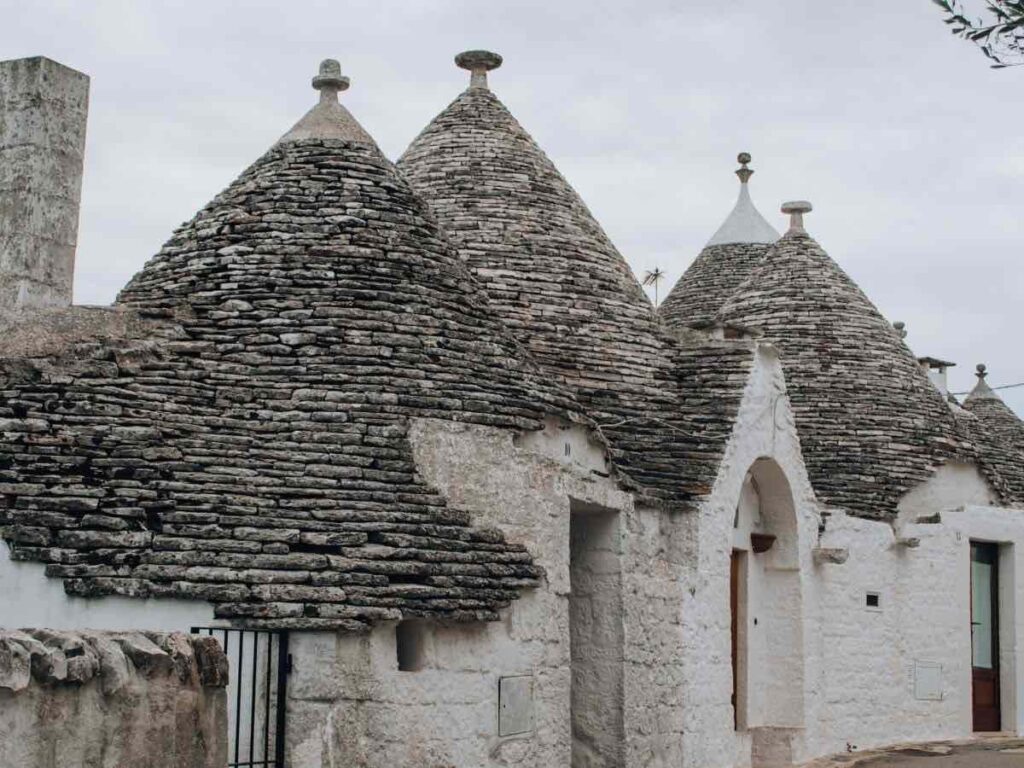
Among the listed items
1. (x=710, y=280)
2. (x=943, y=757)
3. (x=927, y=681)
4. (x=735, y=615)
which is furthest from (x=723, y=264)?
(x=943, y=757)

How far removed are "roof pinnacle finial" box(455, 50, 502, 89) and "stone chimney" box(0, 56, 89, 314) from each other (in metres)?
5.92

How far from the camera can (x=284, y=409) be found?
33.0 feet

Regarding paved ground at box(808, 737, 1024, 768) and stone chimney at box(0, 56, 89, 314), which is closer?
stone chimney at box(0, 56, 89, 314)

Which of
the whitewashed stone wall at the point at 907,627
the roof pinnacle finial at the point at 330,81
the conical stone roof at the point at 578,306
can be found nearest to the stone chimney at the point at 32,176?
the roof pinnacle finial at the point at 330,81

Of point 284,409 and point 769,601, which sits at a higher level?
point 284,409

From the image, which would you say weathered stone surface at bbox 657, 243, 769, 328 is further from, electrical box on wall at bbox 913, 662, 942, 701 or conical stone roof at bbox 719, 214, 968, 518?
electrical box on wall at bbox 913, 662, 942, 701

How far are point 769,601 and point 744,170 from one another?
976 centimetres

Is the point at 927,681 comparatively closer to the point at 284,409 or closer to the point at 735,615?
the point at 735,615

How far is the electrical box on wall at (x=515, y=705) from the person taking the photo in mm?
9914

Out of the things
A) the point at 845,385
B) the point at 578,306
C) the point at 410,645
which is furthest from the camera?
the point at 845,385

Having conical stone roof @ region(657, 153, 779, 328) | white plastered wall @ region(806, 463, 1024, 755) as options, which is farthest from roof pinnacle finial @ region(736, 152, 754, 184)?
white plastered wall @ region(806, 463, 1024, 755)

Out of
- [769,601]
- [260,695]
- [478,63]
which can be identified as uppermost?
[478,63]

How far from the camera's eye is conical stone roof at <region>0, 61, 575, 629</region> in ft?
29.1

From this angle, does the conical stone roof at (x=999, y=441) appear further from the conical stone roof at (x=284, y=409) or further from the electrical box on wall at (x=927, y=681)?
the conical stone roof at (x=284, y=409)
